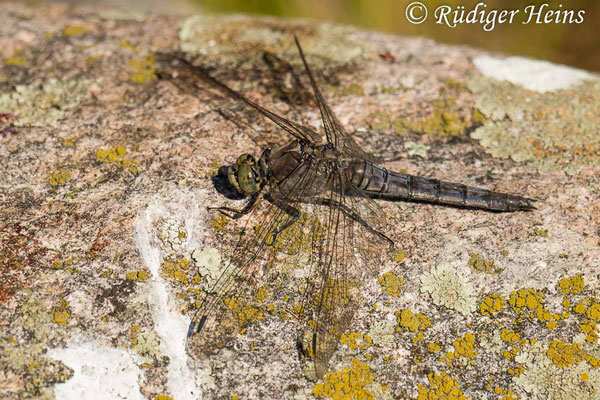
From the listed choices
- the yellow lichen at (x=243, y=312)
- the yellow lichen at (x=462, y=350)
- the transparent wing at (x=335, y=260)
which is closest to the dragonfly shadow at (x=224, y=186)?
the transparent wing at (x=335, y=260)

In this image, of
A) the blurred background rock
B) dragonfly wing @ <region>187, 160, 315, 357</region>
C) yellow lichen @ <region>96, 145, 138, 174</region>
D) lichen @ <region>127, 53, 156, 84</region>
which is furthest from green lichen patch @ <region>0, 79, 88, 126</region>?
the blurred background rock

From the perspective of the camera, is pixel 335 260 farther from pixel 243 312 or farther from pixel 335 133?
pixel 335 133

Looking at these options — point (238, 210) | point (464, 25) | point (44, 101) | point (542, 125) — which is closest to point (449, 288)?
point (238, 210)

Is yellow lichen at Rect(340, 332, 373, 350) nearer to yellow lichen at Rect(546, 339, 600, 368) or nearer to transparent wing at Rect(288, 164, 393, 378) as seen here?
transparent wing at Rect(288, 164, 393, 378)

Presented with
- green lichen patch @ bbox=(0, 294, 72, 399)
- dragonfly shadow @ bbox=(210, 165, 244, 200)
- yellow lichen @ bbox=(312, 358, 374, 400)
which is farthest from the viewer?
dragonfly shadow @ bbox=(210, 165, 244, 200)

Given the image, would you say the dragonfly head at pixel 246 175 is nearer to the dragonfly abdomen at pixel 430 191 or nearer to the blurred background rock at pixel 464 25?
the dragonfly abdomen at pixel 430 191

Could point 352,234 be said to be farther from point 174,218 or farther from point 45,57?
point 45,57

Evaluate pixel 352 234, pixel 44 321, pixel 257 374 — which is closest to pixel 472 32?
pixel 352 234
